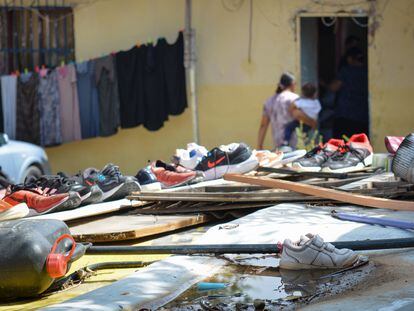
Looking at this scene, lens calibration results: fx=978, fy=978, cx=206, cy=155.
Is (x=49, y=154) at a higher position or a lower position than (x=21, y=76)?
lower

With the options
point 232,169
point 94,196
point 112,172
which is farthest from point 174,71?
point 94,196

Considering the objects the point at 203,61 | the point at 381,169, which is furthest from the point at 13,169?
the point at 381,169

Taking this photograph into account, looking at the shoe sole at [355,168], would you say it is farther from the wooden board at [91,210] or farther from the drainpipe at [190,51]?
the drainpipe at [190,51]

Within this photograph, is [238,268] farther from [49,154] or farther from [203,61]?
[49,154]

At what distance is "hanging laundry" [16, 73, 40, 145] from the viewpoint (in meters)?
14.8

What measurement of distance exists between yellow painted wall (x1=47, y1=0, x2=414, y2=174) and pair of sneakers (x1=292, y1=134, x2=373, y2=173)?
17.6 ft

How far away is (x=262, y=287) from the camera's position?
16.0ft

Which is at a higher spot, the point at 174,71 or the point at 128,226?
the point at 174,71

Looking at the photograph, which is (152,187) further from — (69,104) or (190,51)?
(69,104)

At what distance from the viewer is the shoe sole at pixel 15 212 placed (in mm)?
6508

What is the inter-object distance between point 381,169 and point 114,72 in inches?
281

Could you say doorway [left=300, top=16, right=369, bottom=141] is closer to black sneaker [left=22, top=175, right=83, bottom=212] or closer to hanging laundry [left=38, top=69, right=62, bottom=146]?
hanging laundry [left=38, top=69, right=62, bottom=146]

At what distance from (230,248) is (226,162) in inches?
110

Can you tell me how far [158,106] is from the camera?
14.6 meters
